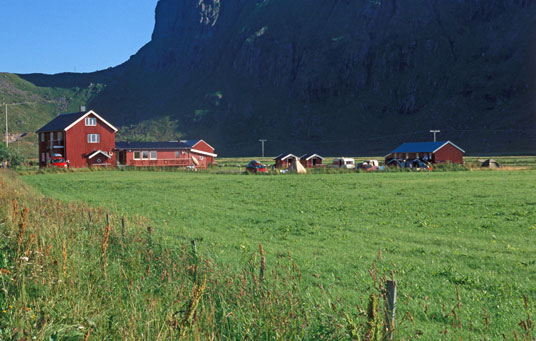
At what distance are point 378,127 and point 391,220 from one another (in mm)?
182846

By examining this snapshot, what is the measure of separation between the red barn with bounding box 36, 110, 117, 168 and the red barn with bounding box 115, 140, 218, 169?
4.24 m

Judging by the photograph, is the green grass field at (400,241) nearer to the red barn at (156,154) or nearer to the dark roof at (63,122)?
the dark roof at (63,122)

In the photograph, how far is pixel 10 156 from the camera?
74.4 m

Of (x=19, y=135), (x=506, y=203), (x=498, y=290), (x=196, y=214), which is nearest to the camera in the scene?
(x=498, y=290)

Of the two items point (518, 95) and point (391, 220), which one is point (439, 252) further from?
point (518, 95)

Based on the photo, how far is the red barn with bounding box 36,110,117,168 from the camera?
80.0 meters

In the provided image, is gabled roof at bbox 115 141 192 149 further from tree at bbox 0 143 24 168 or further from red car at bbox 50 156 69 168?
tree at bbox 0 143 24 168

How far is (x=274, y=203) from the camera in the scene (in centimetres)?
2848

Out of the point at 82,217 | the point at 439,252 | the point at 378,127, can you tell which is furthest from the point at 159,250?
the point at 378,127

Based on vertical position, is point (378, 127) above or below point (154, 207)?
above

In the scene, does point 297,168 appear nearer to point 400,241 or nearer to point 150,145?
point 150,145

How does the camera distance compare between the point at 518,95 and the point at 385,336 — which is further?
the point at 518,95

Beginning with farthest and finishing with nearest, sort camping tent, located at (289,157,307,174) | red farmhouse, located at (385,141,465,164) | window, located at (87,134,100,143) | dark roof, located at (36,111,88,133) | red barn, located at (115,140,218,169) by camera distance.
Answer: red farmhouse, located at (385,141,465,164) → red barn, located at (115,140,218,169) → window, located at (87,134,100,143) → dark roof, located at (36,111,88,133) → camping tent, located at (289,157,307,174)

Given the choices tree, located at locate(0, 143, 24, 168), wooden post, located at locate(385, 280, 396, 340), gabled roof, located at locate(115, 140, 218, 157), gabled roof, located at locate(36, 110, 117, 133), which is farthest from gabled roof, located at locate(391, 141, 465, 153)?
wooden post, located at locate(385, 280, 396, 340)
